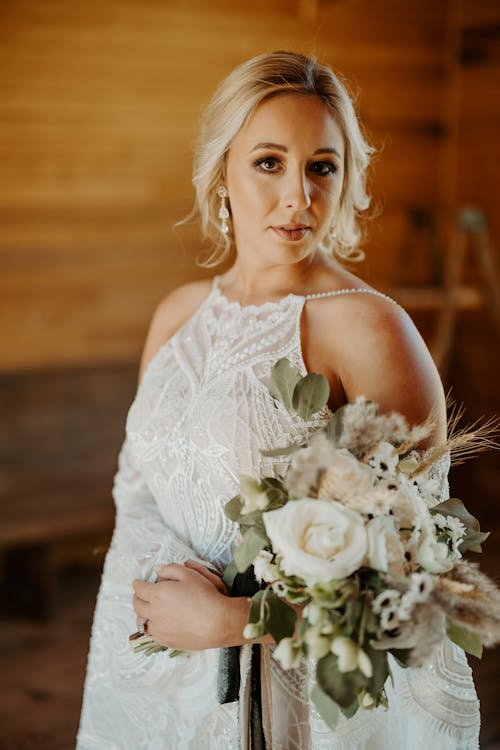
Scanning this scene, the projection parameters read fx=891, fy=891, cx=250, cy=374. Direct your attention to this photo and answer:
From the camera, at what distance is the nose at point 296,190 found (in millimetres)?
1610

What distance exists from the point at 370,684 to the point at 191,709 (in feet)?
1.96

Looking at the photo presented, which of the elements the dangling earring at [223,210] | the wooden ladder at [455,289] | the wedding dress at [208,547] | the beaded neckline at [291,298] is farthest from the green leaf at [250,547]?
the wooden ladder at [455,289]

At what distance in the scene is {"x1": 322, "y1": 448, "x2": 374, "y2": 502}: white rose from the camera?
118 cm

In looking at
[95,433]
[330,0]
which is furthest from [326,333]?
[330,0]

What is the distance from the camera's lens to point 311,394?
1.34 m

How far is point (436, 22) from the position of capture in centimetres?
536

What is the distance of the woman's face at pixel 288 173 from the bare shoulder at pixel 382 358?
0.54ft

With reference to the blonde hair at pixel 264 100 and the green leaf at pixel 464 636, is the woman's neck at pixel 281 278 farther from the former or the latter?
the green leaf at pixel 464 636

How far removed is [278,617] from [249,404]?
0.47 m

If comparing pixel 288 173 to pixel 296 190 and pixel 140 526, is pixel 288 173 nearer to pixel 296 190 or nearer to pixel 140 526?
pixel 296 190

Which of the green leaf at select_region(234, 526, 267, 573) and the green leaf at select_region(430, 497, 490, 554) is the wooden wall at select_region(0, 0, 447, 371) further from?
the green leaf at select_region(234, 526, 267, 573)

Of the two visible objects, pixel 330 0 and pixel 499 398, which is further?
pixel 499 398

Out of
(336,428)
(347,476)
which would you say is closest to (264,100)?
(336,428)

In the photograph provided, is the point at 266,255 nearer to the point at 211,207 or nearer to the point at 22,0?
the point at 211,207
